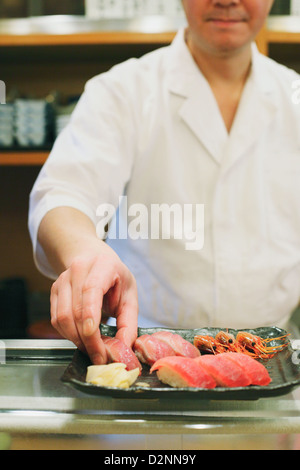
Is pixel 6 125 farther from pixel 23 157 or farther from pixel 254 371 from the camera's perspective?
pixel 254 371

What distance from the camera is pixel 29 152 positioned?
86.9 inches

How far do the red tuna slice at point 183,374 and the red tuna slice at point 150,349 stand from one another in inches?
2.7

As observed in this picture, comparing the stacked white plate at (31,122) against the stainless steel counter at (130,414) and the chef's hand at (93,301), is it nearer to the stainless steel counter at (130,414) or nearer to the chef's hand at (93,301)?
the chef's hand at (93,301)

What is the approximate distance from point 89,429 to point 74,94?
2049mm

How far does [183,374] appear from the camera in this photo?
2.41 feet

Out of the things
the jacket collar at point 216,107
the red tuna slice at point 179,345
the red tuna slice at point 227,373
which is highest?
the jacket collar at point 216,107

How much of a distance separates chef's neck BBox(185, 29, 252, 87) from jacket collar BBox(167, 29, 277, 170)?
2 cm

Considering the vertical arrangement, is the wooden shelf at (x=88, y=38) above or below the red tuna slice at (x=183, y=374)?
above

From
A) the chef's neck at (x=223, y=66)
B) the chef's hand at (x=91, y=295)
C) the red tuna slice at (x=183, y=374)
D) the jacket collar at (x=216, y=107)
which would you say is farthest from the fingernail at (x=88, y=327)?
the chef's neck at (x=223, y=66)

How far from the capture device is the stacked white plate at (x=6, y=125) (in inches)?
87.1

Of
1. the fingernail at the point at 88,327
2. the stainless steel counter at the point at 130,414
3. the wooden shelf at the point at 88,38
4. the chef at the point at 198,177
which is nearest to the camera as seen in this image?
the stainless steel counter at the point at 130,414

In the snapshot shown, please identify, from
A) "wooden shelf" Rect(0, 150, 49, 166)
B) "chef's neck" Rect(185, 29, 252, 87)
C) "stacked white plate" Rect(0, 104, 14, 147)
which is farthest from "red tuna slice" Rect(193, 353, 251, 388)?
"stacked white plate" Rect(0, 104, 14, 147)

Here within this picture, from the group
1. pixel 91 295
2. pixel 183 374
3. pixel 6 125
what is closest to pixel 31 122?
pixel 6 125

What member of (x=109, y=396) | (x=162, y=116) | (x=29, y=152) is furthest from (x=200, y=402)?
(x=29, y=152)
